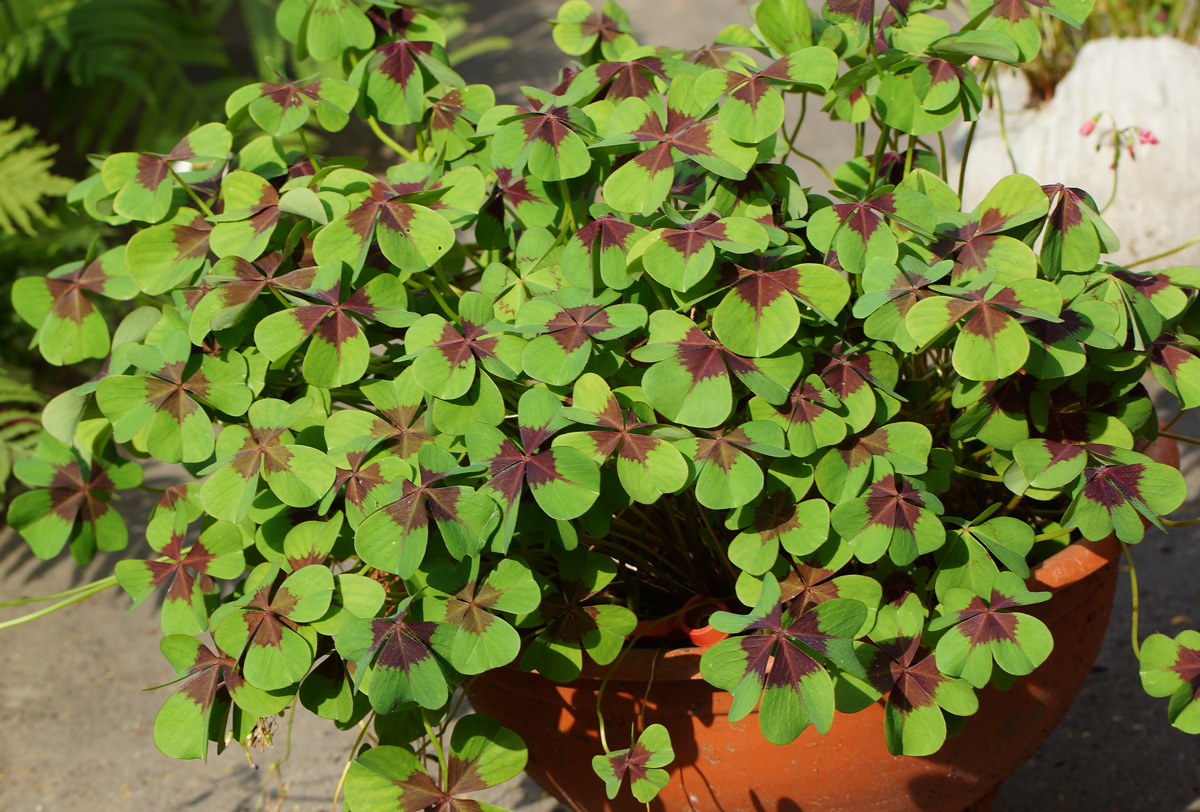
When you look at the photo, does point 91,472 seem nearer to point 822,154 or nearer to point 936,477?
point 936,477

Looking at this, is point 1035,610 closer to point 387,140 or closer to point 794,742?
point 794,742

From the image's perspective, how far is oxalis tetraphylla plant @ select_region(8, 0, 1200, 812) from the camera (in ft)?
2.24

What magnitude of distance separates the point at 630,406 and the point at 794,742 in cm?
32

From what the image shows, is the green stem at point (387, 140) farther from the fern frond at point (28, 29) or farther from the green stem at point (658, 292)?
the fern frond at point (28, 29)

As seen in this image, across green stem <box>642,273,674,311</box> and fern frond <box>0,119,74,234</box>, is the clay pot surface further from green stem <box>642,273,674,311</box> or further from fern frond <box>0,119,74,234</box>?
fern frond <box>0,119,74,234</box>

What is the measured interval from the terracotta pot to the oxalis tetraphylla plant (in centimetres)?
6

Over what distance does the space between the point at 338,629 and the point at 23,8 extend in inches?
112

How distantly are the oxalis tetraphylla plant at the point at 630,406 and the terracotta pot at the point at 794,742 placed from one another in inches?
2.2

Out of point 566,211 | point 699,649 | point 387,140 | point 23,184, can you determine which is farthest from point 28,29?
point 699,649

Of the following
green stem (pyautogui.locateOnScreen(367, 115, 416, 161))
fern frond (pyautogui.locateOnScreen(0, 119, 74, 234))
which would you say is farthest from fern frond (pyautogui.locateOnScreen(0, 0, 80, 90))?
green stem (pyautogui.locateOnScreen(367, 115, 416, 161))

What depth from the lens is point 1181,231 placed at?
2.58 meters

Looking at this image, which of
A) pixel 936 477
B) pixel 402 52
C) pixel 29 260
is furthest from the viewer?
pixel 29 260

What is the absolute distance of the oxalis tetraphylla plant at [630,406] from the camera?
0.68m

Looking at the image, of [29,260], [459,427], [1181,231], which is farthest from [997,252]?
[29,260]
